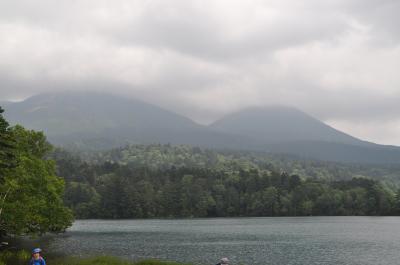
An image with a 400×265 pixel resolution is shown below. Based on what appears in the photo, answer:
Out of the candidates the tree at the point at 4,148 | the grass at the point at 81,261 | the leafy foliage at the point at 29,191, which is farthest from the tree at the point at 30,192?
the grass at the point at 81,261

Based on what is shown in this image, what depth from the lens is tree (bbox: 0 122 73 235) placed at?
239ft

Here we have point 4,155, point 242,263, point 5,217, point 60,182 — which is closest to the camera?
point 4,155

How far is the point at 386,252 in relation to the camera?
3169 inches

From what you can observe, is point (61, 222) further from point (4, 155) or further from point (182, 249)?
point (4, 155)

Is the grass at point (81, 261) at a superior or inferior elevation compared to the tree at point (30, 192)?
inferior

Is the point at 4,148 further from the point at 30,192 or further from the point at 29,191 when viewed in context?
the point at 30,192

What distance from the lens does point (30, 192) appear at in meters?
80.9

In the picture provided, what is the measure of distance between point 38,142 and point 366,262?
64.0 metres

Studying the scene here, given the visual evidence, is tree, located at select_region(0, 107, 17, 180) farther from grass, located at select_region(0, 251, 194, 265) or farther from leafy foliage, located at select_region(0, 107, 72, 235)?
grass, located at select_region(0, 251, 194, 265)

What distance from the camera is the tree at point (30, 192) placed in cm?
7294

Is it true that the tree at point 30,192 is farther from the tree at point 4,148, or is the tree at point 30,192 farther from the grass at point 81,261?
the grass at point 81,261

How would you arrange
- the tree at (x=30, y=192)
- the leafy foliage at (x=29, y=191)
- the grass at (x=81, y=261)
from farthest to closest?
1. the tree at (x=30, y=192)
2. the leafy foliage at (x=29, y=191)
3. the grass at (x=81, y=261)

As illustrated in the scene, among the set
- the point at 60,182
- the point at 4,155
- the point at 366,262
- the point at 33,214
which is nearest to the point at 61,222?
the point at 60,182

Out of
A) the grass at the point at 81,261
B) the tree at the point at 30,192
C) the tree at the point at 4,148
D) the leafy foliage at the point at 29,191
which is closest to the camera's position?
the grass at the point at 81,261
